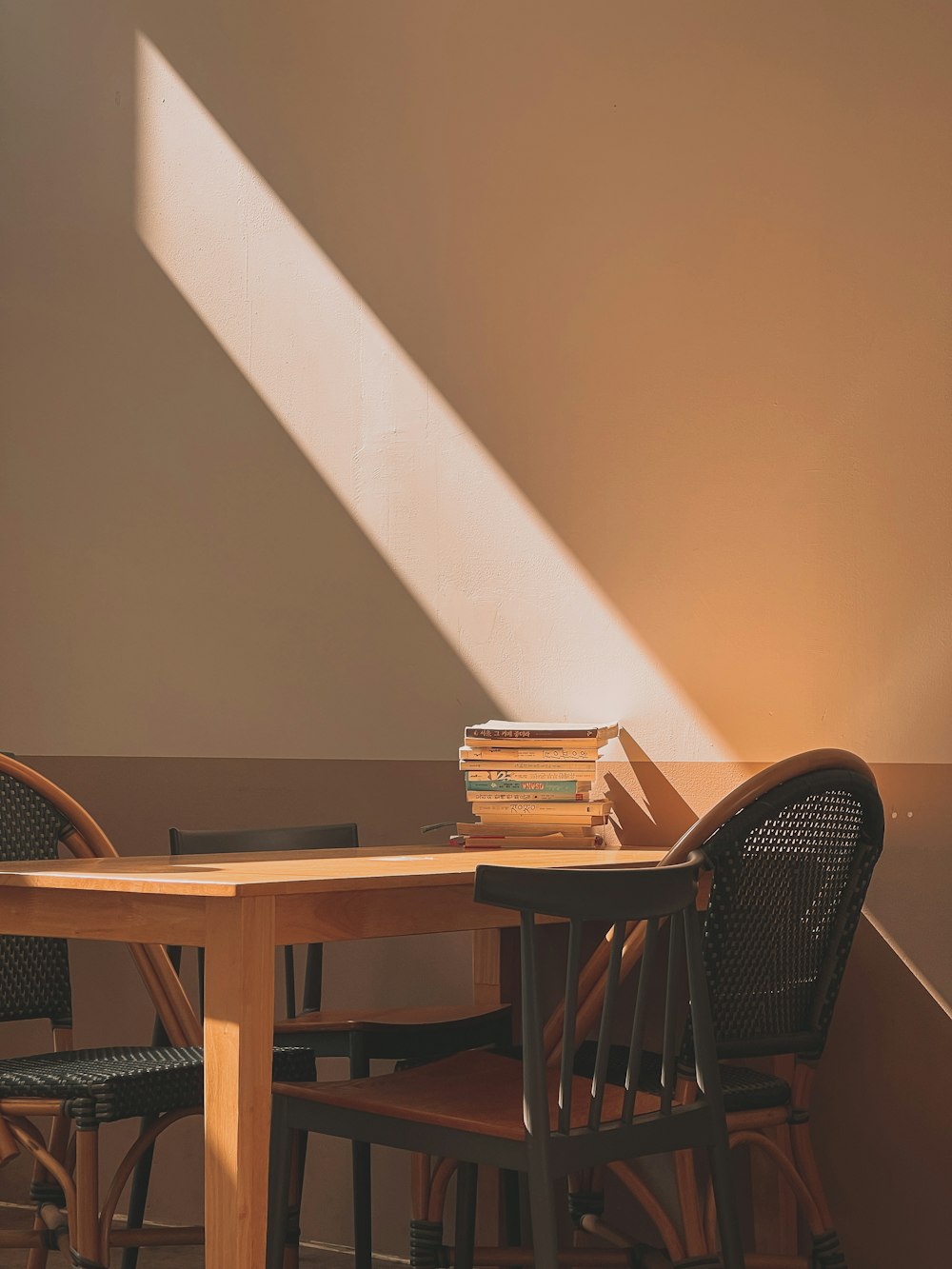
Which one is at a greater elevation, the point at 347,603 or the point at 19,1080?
the point at 347,603

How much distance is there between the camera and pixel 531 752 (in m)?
3.04

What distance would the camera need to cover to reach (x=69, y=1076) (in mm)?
2312

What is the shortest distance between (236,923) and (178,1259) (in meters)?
1.84

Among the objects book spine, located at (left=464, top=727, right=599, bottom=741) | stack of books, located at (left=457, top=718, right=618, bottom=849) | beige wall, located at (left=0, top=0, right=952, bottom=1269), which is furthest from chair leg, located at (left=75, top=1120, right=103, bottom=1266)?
beige wall, located at (left=0, top=0, right=952, bottom=1269)

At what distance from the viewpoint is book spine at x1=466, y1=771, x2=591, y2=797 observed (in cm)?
302

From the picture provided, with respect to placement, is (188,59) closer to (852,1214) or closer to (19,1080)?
(19,1080)

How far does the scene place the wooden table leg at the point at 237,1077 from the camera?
1.85 m

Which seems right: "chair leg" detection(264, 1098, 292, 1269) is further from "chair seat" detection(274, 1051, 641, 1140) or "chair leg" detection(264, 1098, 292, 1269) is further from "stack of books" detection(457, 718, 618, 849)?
"stack of books" detection(457, 718, 618, 849)

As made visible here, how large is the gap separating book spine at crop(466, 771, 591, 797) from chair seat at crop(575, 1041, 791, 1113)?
645 millimetres

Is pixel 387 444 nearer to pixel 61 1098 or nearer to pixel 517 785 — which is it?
pixel 517 785

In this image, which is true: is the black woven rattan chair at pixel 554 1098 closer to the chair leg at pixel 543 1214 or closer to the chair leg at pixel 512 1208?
the chair leg at pixel 543 1214

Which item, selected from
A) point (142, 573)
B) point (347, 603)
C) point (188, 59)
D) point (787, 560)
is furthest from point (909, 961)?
point (188, 59)

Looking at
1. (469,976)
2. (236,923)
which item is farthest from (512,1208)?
(236,923)

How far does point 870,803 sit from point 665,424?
1139mm
